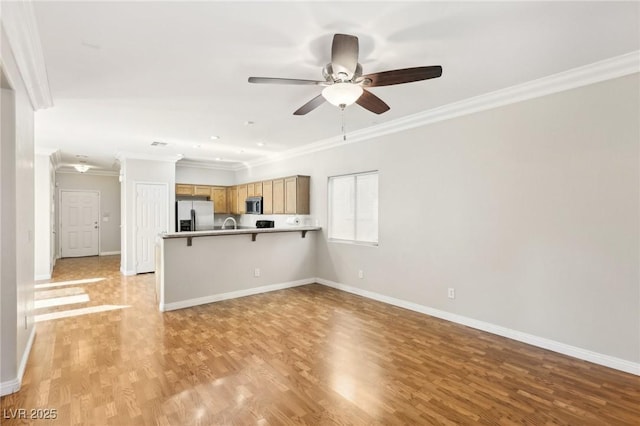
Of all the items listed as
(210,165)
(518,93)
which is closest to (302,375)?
(518,93)

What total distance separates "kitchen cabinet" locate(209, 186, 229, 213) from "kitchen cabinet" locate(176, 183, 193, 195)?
57 cm

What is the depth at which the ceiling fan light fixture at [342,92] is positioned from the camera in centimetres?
235

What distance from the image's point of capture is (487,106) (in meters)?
3.60

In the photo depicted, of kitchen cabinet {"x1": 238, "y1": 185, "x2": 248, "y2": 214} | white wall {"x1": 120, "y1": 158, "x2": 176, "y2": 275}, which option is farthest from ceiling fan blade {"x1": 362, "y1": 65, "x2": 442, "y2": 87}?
white wall {"x1": 120, "y1": 158, "x2": 176, "y2": 275}

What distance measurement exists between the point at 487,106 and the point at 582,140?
1.00 meters

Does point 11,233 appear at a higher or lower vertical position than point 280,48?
lower

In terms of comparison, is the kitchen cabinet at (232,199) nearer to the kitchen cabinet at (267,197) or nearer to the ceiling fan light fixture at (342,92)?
the kitchen cabinet at (267,197)

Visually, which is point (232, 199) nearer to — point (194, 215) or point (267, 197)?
point (194, 215)

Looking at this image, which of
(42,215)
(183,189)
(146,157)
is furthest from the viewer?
(183,189)

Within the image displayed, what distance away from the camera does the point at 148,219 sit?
698 cm

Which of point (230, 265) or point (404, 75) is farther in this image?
point (230, 265)

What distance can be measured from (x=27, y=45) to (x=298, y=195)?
426 cm

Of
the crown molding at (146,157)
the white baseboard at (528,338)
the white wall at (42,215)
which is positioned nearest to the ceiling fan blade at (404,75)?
the white baseboard at (528,338)

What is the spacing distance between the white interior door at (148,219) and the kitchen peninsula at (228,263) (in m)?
2.35
